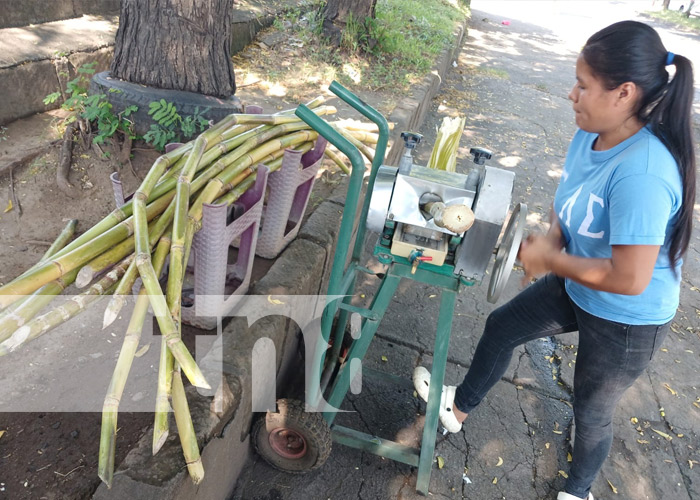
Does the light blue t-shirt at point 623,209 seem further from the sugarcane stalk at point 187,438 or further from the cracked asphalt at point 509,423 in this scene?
the sugarcane stalk at point 187,438

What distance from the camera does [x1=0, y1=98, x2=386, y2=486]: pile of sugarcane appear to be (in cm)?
131

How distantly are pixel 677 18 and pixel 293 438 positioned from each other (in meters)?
26.1

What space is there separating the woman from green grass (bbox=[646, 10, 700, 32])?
23.0 metres

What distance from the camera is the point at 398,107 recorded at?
4.52m

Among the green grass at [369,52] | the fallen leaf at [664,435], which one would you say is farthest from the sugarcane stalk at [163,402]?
the green grass at [369,52]

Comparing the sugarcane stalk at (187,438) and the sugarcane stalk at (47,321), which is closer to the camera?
the sugarcane stalk at (47,321)

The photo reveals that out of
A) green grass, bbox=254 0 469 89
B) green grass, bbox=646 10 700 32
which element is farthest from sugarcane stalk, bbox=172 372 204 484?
green grass, bbox=646 10 700 32

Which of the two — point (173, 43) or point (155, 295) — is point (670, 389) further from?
point (173, 43)

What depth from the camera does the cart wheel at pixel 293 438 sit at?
1987 millimetres

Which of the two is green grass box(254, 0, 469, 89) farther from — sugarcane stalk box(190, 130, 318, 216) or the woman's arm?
the woman's arm

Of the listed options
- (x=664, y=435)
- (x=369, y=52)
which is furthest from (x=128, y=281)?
(x=369, y=52)

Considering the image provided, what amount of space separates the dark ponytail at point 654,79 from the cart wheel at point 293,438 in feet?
4.92

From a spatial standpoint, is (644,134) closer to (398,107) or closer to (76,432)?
(76,432)

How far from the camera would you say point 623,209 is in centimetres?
146
